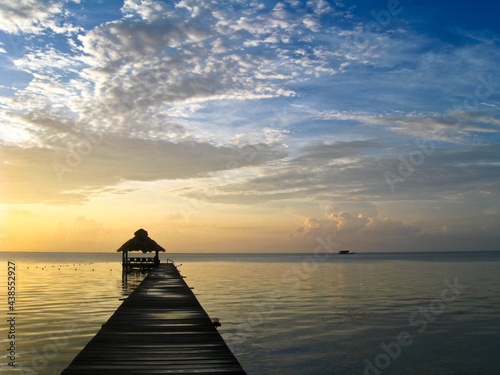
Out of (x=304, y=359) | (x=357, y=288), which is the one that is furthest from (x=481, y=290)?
(x=304, y=359)

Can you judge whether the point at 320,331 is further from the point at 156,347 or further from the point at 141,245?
the point at 141,245

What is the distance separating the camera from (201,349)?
905cm

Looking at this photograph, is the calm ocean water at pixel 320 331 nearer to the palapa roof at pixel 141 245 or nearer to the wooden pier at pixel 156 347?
the wooden pier at pixel 156 347

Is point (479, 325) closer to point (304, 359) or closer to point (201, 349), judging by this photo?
point (304, 359)

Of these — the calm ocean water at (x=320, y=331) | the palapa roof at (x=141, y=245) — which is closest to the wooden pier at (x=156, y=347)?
the calm ocean water at (x=320, y=331)

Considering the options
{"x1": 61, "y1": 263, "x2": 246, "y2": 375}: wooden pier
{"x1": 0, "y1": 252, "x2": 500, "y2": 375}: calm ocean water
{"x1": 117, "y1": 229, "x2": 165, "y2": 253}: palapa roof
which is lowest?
{"x1": 0, "y1": 252, "x2": 500, "y2": 375}: calm ocean water

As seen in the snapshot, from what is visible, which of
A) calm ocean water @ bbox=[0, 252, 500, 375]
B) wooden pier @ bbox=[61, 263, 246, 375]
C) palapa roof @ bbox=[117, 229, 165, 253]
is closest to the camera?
wooden pier @ bbox=[61, 263, 246, 375]

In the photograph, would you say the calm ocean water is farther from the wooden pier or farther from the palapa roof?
the palapa roof

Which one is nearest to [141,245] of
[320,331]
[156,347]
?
[320,331]

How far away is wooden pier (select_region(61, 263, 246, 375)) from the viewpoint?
7523 millimetres

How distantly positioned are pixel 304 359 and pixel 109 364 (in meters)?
7.83

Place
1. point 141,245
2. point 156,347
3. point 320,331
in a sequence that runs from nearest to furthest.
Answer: point 156,347
point 320,331
point 141,245

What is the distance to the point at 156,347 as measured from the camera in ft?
30.1

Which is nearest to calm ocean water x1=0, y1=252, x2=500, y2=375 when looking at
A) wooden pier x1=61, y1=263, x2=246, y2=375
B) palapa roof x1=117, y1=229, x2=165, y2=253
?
wooden pier x1=61, y1=263, x2=246, y2=375
